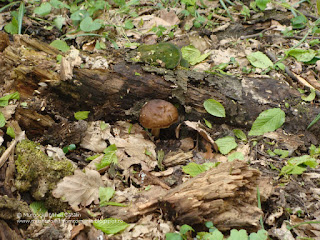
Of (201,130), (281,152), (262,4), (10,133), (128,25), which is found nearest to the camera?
(10,133)

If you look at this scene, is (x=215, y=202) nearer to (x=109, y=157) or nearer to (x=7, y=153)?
(x=109, y=157)

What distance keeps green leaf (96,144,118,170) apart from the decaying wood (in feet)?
2.35

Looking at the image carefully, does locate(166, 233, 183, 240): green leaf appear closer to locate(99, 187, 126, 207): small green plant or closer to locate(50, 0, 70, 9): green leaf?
locate(99, 187, 126, 207): small green plant

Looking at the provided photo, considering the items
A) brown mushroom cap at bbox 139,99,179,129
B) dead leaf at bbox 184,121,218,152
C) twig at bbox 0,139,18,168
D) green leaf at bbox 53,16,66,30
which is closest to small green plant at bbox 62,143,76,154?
twig at bbox 0,139,18,168

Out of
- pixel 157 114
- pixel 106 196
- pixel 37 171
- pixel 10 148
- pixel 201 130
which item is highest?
pixel 10 148

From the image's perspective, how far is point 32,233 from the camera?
9.07 feet

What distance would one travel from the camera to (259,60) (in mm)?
4953

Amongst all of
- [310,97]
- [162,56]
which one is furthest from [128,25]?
[310,97]

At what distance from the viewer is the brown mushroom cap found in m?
4.07

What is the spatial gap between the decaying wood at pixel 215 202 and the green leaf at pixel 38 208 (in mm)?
644

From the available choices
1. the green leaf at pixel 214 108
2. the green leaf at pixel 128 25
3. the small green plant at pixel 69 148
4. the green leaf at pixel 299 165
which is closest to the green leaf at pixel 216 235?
the green leaf at pixel 299 165

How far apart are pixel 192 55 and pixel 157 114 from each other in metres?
1.71

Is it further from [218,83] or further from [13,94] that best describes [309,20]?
[13,94]

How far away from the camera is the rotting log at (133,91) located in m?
3.94
